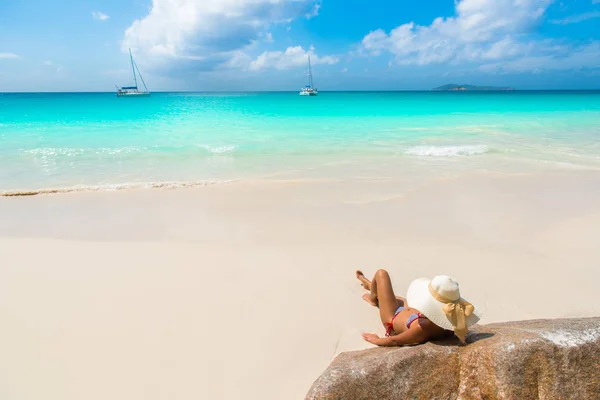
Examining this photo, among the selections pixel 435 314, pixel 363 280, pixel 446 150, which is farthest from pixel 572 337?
pixel 446 150

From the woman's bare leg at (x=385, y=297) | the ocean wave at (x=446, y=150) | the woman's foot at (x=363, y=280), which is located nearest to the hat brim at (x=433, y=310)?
the woman's bare leg at (x=385, y=297)

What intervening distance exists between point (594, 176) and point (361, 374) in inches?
426

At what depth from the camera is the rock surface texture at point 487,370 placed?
246 cm

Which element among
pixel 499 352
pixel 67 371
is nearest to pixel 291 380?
pixel 499 352

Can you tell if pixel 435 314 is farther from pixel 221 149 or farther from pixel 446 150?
pixel 221 149

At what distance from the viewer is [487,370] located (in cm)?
254

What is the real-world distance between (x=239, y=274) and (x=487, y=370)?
3191mm

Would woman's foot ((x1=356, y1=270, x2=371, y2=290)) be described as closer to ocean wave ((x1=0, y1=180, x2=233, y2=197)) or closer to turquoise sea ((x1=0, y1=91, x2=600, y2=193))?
ocean wave ((x1=0, y1=180, x2=233, y2=197))

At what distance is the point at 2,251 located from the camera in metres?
5.59

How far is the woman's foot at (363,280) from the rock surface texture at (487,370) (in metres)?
1.92

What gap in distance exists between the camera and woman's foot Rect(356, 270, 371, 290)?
15.3 feet

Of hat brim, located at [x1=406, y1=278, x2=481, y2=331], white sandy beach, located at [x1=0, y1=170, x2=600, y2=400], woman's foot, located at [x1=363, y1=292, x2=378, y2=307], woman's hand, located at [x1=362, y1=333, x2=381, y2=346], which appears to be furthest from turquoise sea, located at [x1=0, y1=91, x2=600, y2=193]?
hat brim, located at [x1=406, y1=278, x2=481, y2=331]

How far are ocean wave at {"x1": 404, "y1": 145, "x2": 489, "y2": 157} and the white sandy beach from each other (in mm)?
5562

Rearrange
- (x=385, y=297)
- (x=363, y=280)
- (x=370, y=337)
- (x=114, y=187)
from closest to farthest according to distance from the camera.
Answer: (x=370, y=337) → (x=385, y=297) → (x=363, y=280) → (x=114, y=187)
